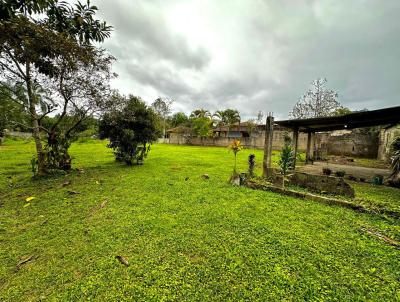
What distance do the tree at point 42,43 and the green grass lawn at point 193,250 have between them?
3.38 metres

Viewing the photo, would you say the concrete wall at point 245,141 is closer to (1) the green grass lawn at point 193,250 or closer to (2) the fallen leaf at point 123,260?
(1) the green grass lawn at point 193,250

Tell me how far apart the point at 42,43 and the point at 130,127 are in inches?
192

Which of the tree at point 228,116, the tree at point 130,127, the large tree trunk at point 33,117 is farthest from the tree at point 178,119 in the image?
the large tree trunk at point 33,117

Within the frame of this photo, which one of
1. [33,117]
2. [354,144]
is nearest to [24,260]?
[33,117]

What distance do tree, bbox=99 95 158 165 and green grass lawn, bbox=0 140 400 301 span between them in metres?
4.20

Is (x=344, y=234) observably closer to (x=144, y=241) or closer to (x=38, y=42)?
(x=144, y=241)

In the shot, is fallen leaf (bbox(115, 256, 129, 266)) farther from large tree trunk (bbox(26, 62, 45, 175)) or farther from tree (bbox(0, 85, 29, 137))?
tree (bbox(0, 85, 29, 137))

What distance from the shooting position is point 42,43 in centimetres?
411

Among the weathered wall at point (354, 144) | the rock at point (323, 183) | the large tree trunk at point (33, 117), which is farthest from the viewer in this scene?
the weathered wall at point (354, 144)

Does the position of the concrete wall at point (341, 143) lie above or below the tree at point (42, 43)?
below

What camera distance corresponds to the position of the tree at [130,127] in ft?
27.2

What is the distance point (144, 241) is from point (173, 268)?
759 mm

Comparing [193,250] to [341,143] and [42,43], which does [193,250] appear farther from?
[341,143]

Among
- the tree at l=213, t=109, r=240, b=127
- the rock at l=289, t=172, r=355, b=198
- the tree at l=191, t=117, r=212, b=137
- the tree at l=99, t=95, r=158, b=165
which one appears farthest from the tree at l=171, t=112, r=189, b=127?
the rock at l=289, t=172, r=355, b=198
